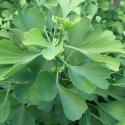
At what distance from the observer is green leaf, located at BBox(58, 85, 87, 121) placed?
0.58 meters

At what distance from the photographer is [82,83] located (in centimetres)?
56

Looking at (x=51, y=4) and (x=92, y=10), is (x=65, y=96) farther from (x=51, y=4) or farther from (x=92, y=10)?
(x=92, y=10)

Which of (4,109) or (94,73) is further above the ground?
(94,73)

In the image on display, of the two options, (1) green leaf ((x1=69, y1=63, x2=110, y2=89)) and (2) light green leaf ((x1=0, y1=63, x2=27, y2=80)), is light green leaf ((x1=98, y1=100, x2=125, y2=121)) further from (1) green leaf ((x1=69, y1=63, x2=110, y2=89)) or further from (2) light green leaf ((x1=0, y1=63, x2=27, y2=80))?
(2) light green leaf ((x1=0, y1=63, x2=27, y2=80))

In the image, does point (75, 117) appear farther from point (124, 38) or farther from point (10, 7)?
point (10, 7)

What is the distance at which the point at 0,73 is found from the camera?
1.74 feet

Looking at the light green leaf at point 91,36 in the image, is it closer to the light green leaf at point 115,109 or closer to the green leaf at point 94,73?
the green leaf at point 94,73

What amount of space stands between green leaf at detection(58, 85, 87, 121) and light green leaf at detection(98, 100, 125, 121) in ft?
0.51

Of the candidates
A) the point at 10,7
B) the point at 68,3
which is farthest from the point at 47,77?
the point at 10,7

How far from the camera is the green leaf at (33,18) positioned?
1.99ft

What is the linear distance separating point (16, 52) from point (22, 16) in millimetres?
133

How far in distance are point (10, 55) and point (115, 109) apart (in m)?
0.35

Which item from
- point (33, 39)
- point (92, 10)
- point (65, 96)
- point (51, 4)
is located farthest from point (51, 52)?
point (92, 10)

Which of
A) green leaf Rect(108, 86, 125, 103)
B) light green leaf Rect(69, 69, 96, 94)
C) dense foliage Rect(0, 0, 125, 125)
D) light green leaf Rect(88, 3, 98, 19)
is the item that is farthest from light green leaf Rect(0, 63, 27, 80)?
light green leaf Rect(88, 3, 98, 19)
